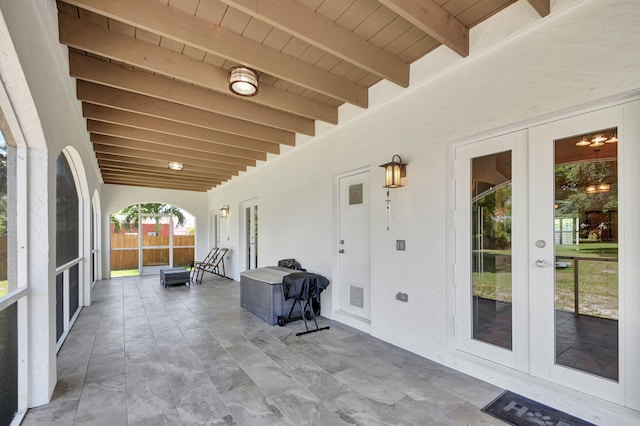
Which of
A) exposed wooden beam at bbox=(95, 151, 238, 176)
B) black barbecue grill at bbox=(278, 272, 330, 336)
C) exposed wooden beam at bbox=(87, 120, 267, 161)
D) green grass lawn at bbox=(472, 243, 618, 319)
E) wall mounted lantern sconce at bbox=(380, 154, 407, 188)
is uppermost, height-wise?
exposed wooden beam at bbox=(87, 120, 267, 161)

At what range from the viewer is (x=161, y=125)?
4250 millimetres

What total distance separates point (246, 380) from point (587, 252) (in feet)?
9.19

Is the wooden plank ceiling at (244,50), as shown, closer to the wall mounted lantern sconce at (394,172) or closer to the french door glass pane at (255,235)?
the wall mounted lantern sconce at (394,172)

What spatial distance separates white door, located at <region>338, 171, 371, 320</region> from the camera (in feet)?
13.1

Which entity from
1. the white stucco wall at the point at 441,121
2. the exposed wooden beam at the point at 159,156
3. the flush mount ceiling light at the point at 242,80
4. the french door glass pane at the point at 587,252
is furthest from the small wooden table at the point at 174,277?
the french door glass pane at the point at 587,252

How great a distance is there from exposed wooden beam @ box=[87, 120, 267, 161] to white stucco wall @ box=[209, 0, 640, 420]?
1.69 meters

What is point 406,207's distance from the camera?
10.7 ft

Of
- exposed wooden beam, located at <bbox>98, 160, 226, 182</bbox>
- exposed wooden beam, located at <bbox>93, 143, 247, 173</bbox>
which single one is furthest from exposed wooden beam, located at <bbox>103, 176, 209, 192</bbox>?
exposed wooden beam, located at <bbox>93, 143, 247, 173</bbox>

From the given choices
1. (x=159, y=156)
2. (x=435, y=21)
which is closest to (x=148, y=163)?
(x=159, y=156)

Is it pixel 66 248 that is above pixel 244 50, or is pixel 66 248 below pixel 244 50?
below

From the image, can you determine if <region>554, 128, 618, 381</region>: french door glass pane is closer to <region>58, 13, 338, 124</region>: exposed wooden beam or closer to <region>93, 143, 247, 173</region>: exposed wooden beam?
<region>58, 13, 338, 124</region>: exposed wooden beam

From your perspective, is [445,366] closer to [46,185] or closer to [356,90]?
[356,90]

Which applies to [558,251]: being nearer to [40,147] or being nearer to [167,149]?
[40,147]

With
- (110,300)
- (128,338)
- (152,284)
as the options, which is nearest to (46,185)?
(128,338)
